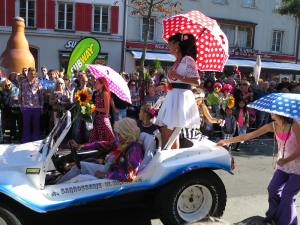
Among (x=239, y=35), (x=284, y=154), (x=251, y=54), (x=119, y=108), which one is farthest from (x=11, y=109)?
(x=239, y=35)

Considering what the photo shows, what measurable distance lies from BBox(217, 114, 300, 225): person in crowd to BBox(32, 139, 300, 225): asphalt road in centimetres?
66

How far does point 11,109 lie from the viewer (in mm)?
8820

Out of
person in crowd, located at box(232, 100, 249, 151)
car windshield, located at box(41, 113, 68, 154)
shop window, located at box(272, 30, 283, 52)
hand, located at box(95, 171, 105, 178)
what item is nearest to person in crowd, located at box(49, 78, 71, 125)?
person in crowd, located at box(232, 100, 249, 151)

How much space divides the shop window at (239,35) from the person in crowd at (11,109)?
75.2ft

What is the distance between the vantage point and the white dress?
4.42m

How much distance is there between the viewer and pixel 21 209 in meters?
3.57

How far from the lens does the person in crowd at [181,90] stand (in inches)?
174

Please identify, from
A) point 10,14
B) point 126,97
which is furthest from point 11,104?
point 10,14

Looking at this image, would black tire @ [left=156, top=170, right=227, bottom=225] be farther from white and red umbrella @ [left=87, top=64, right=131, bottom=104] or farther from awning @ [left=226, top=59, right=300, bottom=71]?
awning @ [left=226, top=59, right=300, bottom=71]

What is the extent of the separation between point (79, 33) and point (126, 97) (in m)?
20.5

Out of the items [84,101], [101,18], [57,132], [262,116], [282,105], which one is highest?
[101,18]

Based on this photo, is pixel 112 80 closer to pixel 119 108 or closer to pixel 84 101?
pixel 84 101

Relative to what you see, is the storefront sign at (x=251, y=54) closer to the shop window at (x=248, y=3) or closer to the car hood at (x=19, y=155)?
the shop window at (x=248, y=3)

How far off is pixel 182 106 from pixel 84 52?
580 cm
